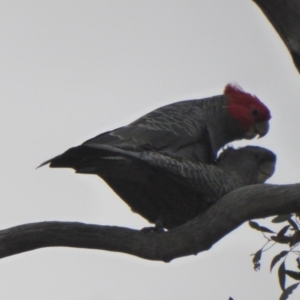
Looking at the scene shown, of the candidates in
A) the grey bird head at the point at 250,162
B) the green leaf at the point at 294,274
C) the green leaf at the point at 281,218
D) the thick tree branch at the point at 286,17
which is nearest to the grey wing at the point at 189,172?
the grey bird head at the point at 250,162

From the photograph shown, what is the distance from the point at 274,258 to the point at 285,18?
57.3 inches

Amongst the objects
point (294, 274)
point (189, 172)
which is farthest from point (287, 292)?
point (189, 172)

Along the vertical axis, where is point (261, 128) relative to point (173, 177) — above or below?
above

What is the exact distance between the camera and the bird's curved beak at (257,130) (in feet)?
17.4

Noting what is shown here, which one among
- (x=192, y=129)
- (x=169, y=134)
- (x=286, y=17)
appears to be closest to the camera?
(x=286, y=17)

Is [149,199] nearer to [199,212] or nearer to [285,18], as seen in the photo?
[199,212]

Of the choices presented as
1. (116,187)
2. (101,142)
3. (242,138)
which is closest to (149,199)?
(116,187)

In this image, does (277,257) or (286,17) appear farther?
(277,257)

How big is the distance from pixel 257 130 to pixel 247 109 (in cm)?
18

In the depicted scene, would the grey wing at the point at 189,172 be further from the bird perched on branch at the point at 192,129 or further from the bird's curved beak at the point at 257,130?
the bird's curved beak at the point at 257,130

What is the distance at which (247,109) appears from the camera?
5270 mm

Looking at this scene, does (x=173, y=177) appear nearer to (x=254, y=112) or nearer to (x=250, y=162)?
(x=250, y=162)

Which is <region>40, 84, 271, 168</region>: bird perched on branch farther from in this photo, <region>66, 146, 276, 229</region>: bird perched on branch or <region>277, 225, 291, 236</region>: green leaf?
<region>277, 225, 291, 236</region>: green leaf

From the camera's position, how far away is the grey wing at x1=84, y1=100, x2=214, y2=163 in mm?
4316
